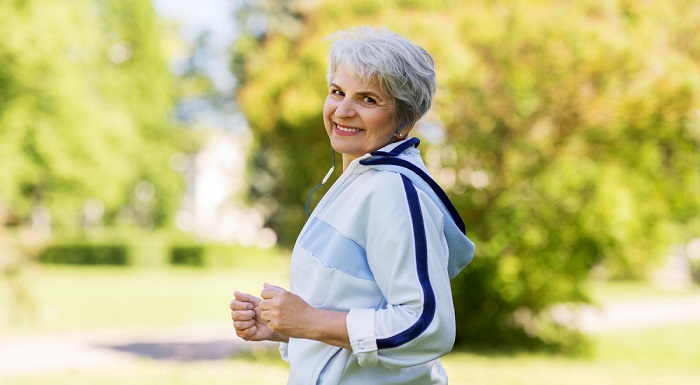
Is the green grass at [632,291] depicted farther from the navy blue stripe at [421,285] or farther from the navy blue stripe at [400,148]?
the navy blue stripe at [421,285]

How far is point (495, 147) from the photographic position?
9984mm

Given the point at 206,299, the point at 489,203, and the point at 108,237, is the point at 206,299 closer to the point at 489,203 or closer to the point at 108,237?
the point at 489,203

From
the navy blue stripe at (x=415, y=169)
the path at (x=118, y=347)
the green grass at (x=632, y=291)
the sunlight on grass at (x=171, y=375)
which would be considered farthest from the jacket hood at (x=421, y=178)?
the green grass at (x=632, y=291)

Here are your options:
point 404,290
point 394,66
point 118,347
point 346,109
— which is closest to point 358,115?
point 346,109

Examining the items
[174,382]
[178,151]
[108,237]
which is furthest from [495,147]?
[178,151]

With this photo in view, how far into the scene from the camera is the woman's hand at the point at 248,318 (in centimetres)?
210

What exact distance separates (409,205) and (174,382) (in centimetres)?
655

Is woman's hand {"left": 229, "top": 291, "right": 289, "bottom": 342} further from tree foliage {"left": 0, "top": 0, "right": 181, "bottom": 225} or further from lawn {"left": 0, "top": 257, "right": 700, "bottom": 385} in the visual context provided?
tree foliage {"left": 0, "top": 0, "right": 181, "bottom": 225}

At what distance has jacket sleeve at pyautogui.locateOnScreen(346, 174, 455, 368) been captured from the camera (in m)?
1.77

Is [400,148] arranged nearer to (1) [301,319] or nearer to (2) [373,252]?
(2) [373,252]

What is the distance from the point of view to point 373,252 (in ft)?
6.06

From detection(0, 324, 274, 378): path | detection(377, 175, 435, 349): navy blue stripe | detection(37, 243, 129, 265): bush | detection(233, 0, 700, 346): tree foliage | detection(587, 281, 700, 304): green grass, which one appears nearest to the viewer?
detection(377, 175, 435, 349): navy blue stripe

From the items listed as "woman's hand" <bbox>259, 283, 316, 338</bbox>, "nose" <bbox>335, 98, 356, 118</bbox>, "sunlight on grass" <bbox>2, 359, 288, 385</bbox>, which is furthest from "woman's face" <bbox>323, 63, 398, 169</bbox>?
"sunlight on grass" <bbox>2, 359, 288, 385</bbox>

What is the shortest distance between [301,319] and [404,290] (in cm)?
23
